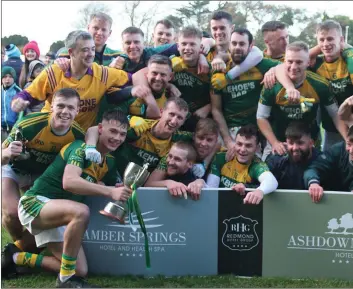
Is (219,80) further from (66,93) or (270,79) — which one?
(66,93)

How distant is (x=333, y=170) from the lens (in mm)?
4836

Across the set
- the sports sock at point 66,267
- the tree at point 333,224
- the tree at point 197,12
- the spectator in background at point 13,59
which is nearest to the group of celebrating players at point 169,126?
the sports sock at point 66,267

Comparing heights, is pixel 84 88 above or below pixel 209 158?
above

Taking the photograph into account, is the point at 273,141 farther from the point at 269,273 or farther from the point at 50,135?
the point at 50,135

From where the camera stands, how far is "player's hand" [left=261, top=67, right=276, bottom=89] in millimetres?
5273

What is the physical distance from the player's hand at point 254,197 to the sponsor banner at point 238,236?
0.07 metres

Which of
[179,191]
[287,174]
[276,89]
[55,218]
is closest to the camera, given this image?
[55,218]

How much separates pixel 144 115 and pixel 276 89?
1318 mm

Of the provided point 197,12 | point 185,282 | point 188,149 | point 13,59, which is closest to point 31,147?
point 188,149

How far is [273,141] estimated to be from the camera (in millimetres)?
5246

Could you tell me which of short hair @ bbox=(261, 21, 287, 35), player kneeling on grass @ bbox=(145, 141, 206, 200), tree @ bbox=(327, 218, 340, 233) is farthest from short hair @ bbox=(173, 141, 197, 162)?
short hair @ bbox=(261, 21, 287, 35)

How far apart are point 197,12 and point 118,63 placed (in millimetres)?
16929

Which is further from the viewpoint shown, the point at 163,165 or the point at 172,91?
the point at 172,91

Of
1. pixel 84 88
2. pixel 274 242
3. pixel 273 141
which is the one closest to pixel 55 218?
pixel 84 88
